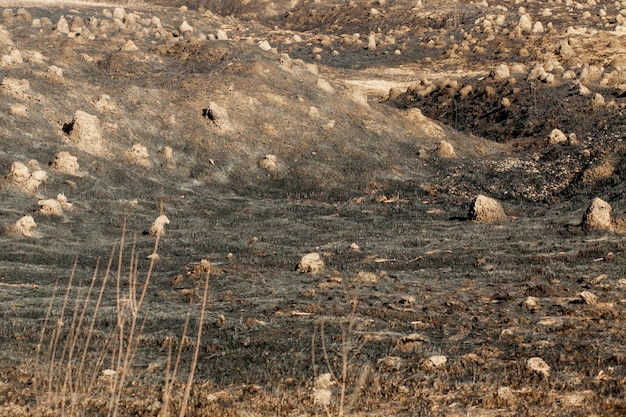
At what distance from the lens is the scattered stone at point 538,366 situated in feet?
38.7

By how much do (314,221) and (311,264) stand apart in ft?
29.6

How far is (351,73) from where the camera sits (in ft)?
221

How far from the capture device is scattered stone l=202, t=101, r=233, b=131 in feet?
139

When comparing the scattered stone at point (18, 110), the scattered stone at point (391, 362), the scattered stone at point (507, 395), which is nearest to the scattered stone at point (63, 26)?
the scattered stone at point (18, 110)

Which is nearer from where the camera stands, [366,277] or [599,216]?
[366,277]

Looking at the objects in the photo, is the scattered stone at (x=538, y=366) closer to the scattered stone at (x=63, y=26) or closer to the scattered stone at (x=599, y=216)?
the scattered stone at (x=599, y=216)

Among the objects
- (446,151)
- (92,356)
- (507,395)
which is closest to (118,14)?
(446,151)

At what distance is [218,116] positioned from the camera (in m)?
42.6

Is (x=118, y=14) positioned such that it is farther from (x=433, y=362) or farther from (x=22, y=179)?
(x=433, y=362)

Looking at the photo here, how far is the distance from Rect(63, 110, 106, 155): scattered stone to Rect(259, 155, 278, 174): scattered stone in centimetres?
851

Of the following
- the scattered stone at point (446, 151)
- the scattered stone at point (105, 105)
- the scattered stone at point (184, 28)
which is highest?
the scattered stone at point (184, 28)

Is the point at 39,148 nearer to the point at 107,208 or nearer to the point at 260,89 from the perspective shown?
the point at 107,208

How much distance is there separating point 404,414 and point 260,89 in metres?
39.1

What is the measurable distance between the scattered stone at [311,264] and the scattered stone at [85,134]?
18364mm
